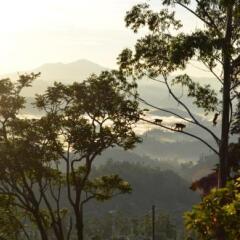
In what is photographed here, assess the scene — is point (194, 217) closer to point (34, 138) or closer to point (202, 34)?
point (202, 34)

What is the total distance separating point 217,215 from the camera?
9719mm

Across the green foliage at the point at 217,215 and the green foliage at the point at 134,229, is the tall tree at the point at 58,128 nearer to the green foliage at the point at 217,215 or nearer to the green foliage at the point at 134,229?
the green foliage at the point at 217,215

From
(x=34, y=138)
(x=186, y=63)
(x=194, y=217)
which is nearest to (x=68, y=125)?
(x=34, y=138)

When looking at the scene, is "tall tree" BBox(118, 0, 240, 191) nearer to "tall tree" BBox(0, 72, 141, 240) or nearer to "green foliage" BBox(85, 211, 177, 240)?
"tall tree" BBox(0, 72, 141, 240)

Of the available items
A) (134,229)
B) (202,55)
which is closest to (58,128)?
(202,55)

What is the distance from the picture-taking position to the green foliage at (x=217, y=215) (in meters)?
9.43

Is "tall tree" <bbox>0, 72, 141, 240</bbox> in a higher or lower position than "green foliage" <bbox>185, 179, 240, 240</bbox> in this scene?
higher

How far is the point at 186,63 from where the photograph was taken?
20094mm

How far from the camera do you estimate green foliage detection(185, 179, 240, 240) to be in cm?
943

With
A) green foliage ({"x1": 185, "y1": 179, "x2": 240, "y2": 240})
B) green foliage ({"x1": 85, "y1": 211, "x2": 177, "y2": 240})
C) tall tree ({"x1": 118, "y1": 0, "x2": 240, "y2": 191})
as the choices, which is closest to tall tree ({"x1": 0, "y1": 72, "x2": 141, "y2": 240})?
tall tree ({"x1": 118, "y1": 0, "x2": 240, "y2": 191})

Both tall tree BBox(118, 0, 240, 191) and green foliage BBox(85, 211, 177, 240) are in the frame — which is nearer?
tall tree BBox(118, 0, 240, 191)

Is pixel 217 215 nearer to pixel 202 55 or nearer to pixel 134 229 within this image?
pixel 202 55

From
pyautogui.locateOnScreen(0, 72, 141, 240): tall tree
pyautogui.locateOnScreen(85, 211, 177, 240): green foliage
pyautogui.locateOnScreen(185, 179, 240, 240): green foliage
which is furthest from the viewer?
pyautogui.locateOnScreen(85, 211, 177, 240): green foliage

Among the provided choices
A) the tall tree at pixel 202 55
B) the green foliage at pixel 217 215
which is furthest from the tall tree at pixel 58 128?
the green foliage at pixel 217 215
